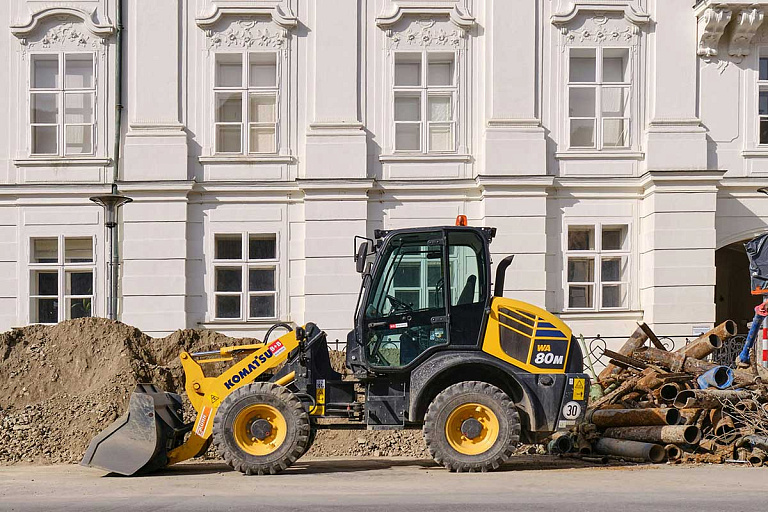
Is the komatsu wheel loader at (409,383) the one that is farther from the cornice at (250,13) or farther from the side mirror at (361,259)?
the cornice at (250,13)

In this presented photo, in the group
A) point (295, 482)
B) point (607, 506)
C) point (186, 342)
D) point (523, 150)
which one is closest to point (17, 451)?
point (186, 342)

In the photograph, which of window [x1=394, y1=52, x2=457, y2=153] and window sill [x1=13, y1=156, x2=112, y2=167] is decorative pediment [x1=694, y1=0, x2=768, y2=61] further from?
window sill [x1=13, y1=156, x2=112, y2=167]

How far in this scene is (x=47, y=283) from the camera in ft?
69.4

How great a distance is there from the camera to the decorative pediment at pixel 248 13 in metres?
20.8

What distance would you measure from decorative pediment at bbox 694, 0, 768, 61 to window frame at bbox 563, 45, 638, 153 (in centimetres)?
143

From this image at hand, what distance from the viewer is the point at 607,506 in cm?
957

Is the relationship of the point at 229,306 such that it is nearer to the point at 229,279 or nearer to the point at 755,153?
the point at 229,279

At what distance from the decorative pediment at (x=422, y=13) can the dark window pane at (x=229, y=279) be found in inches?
223

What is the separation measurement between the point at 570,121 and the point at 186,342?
345 inches

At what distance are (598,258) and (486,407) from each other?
9.55 meters

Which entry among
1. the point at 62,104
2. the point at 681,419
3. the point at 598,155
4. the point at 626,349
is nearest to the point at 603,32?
the point at 598,155

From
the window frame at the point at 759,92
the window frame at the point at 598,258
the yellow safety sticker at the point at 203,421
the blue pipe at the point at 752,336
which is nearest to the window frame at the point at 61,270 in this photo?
the yellow safety sticker at the point at 203,421

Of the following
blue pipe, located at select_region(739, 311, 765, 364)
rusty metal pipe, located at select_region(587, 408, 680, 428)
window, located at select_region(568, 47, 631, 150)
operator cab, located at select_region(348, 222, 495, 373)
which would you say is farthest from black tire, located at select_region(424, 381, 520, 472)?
window, located at select_region(568, 47, 631, 150)

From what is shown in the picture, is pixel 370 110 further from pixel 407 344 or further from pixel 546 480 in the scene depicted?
pixel 546 480
